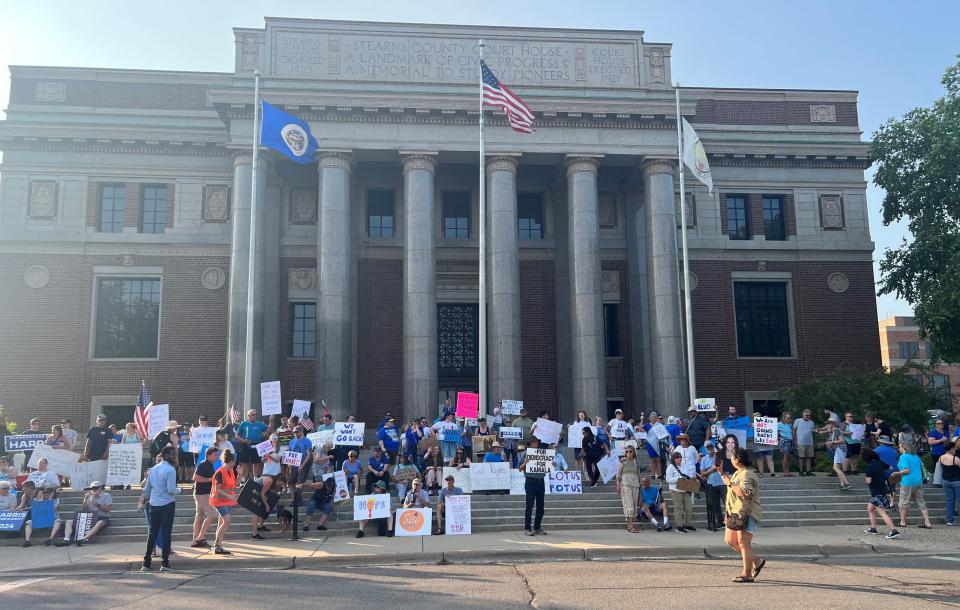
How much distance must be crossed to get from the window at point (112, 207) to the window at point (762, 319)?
2690cm

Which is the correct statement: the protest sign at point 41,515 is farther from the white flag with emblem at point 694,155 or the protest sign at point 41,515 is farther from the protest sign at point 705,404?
the white flag with emblem at point 694,155

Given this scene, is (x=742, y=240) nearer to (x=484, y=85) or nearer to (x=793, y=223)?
(x=793, y=223)

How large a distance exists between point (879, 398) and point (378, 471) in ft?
55.8

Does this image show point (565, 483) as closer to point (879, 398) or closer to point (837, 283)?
point (879, 398)

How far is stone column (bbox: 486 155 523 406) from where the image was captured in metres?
29.0

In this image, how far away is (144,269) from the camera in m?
33.1

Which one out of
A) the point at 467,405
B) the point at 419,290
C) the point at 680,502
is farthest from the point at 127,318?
the point at 680,502

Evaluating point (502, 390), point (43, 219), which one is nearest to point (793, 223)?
point (502, 390)

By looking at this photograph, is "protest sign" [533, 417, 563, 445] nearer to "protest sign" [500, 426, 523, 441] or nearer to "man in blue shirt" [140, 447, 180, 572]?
"protest sign" [500, 426, 523, 441]

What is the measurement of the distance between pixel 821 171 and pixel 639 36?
1125 centimetres

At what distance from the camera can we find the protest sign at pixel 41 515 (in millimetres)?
16875

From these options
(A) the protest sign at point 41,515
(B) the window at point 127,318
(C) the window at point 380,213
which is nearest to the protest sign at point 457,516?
(A) the protest sign at point 41,515

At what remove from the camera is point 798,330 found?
36.1 metres

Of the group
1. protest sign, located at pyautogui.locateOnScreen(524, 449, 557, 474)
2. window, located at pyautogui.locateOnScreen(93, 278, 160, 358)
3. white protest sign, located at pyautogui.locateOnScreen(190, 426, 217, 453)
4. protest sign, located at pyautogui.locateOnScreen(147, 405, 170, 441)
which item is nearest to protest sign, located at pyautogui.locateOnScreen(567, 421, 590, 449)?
protest sign, located at pyautogui.locateOnScreen(524, 449, 557, 474)
